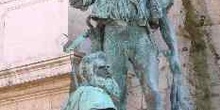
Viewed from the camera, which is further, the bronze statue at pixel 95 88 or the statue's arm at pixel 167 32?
the statue's arm at pixel 167 32

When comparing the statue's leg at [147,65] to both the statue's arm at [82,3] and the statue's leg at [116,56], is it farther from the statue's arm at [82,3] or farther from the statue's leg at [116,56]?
the statue's arm at [82,3]

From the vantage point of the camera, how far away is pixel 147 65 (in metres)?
4.39

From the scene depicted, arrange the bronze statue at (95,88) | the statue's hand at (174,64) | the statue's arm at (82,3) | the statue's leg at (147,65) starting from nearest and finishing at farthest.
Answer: the bronze statue at (95,88) → the statue's leg at (147,65) → the statue's hand at (174,64) → the statue's arm at (82,3)

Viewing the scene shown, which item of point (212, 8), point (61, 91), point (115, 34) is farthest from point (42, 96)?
point (115, 34)

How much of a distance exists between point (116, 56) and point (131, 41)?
14 cm

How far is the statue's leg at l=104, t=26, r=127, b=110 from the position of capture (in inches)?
172

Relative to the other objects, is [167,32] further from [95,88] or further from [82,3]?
[95,88]

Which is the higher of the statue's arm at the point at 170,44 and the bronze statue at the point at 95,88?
the statue's arm at the point at 170,44

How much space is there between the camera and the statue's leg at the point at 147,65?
4.33 metres

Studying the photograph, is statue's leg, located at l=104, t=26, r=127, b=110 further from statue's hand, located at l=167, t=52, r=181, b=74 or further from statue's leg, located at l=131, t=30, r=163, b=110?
statue's hand, located at l=167, t=52, r=181, b=74

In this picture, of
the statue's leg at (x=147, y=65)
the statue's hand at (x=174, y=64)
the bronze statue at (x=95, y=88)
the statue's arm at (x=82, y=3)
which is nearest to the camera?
the bronze statue at (x=95, y=88)

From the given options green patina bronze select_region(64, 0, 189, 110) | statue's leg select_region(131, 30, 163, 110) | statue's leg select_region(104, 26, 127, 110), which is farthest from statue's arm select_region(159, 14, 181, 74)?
statue's leg select_region(104, 26, 127, 110)

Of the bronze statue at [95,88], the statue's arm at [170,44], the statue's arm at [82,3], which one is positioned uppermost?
the statue's arm at [82,3]

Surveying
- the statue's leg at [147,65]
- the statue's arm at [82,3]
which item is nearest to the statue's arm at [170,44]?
the statue's leg at [147,65]
